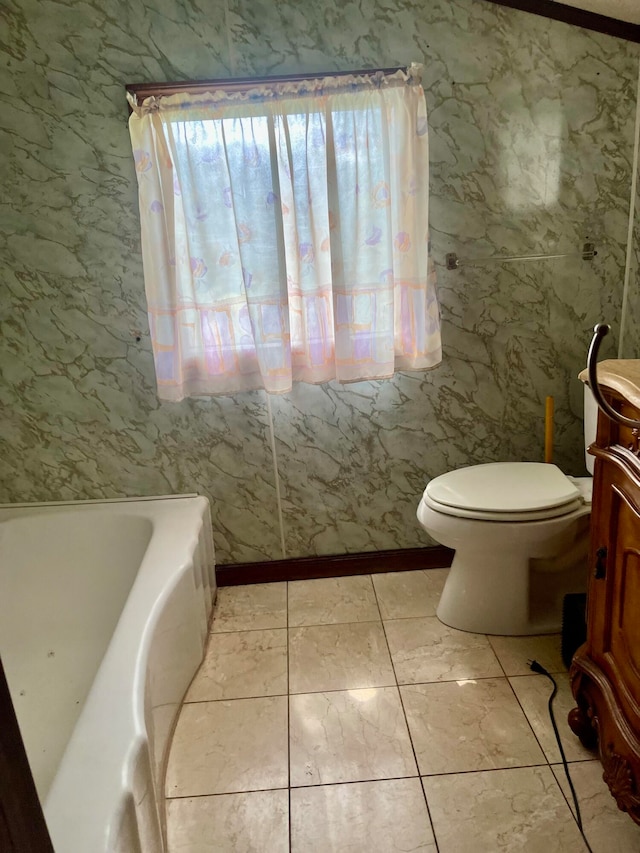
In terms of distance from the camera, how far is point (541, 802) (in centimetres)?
153

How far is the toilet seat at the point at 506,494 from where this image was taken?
193 cm

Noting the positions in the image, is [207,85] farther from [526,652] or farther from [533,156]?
[526,652]

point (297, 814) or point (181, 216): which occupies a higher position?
point (181, 216)

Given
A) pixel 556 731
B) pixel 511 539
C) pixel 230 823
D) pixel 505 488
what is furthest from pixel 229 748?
pixel 505 488

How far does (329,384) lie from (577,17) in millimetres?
1375

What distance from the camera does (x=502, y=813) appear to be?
4.95 feet

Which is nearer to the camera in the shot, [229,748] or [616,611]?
[616,611]

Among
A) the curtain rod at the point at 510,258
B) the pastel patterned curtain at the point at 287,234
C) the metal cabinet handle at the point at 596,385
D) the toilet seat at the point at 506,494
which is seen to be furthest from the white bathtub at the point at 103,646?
the curtain rod at the point at 510,258

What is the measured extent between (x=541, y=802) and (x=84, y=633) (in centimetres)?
143

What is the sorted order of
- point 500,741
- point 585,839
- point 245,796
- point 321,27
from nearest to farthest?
point 585,839
point 245,796
point 500,741
point 321,27

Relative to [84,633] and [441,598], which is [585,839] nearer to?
[441,598]

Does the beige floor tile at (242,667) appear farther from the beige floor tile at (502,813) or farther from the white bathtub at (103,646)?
the beige floor tile at (502,813)

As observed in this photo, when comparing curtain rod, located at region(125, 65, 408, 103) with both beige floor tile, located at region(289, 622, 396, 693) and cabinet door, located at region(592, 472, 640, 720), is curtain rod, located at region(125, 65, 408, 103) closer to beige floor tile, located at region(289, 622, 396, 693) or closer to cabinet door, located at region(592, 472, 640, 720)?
cabinet door, located at region(592, 472, 640, 720)

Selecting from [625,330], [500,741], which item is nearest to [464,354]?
[625,330]
